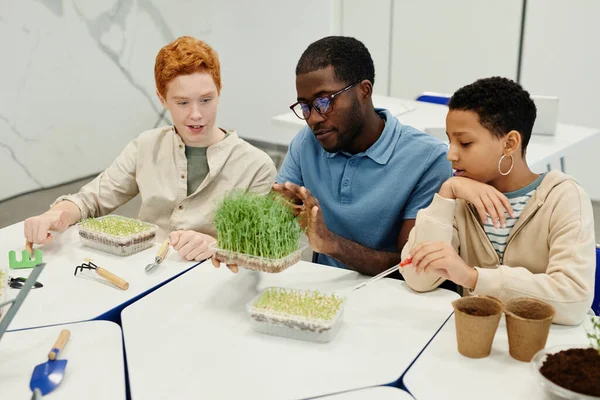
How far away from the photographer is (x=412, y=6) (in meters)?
5.26

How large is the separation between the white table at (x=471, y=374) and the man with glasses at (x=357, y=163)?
0.51 m

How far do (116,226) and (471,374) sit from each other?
1.29 m

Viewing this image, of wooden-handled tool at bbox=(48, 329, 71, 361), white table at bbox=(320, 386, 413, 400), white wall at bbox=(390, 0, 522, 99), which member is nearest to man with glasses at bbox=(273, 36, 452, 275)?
white table at bbox=(320, 386, 413, 400)

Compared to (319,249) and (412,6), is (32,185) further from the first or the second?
(319,249)

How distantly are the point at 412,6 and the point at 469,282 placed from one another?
420 centimetres

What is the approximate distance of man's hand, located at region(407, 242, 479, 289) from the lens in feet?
5.09

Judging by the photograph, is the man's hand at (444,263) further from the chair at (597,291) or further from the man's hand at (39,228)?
the man's hand at (39,228)

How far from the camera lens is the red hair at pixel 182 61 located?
2158 mm

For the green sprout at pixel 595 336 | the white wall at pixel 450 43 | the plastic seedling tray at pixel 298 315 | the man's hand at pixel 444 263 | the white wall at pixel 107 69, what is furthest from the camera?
the white wall at pixel 450 43

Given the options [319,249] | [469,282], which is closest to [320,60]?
[319,249]

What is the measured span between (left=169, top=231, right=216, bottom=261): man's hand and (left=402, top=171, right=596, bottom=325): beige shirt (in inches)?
25.6

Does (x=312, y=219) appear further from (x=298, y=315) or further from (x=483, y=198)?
(x=483, y=198)

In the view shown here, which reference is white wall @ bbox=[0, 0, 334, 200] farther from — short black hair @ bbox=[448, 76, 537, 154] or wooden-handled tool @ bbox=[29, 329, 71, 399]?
short black hair @ bbox=[448, 76, 537, 154]

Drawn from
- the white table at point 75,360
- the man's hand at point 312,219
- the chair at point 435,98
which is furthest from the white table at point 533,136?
the white table at point 75,360
